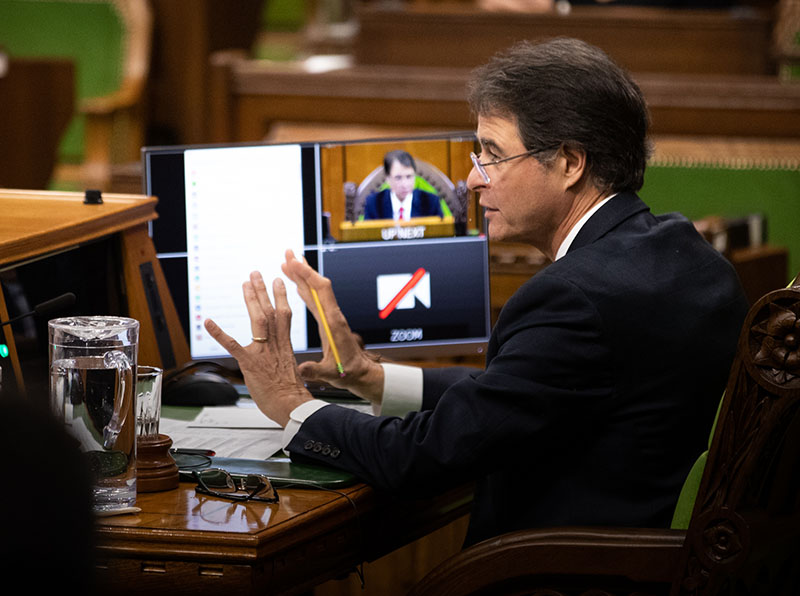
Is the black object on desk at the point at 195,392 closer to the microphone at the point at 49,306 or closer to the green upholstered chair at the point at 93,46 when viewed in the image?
the microphone at the point at 49,306

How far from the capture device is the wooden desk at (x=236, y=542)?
1.42m

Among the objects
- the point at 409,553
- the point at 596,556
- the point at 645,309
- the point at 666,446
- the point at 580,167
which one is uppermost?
the point at 580,167

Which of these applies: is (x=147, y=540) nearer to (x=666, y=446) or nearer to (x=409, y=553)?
(x=666, y=446)

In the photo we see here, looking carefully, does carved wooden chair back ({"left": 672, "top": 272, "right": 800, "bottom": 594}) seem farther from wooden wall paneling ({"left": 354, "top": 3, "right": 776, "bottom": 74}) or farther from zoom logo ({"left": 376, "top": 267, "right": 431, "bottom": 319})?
wooden wall paneling ({"left": 354, "top": 3, "right": 776, "bottom": 74})

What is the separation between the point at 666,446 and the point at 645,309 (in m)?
0.19

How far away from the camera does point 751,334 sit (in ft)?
4.56

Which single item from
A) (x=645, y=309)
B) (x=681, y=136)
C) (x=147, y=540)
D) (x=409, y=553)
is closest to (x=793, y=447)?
(x=645, y=309)

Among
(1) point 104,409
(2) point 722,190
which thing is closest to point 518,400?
(1) point 104,409

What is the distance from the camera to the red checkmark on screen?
2.24m

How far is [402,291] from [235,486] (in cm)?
73

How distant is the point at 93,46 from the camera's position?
549 cm

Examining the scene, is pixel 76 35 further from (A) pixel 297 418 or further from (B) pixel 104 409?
(B) pixel 104 409

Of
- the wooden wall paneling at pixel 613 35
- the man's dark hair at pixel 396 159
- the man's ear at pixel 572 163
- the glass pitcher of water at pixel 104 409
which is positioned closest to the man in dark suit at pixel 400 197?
the man's dark hair at pixel 396 159

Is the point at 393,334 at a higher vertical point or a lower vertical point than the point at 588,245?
lower
